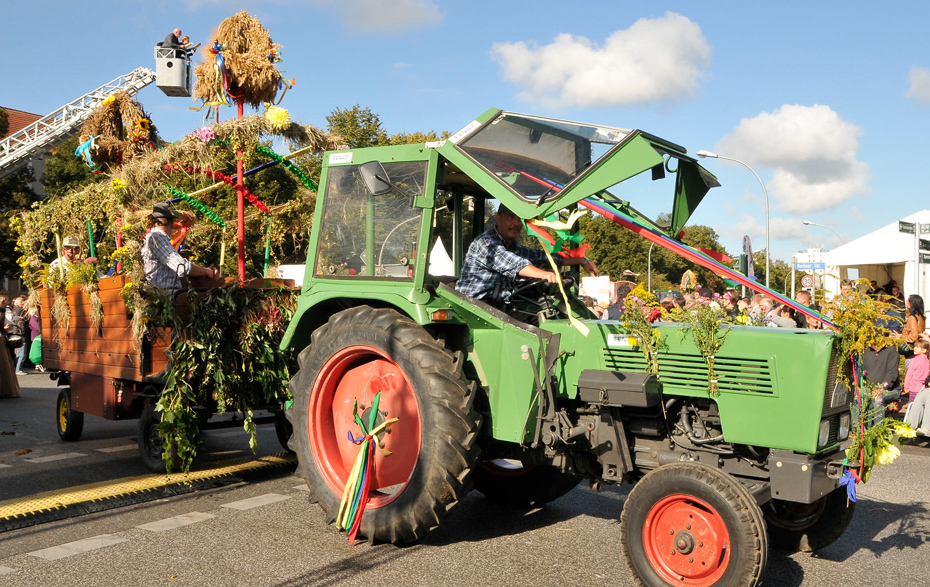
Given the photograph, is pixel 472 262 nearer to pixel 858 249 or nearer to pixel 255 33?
pixel 255 33

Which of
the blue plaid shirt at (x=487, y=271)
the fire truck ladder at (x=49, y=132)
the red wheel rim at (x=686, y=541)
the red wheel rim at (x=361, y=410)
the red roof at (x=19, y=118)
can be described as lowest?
the red wheel rim at (x=686, y=541)

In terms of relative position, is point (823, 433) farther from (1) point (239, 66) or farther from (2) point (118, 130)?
(2) point (118, 130)

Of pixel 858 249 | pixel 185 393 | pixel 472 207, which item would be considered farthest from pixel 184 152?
pixel 858 249

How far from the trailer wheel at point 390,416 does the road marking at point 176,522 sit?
83 cm

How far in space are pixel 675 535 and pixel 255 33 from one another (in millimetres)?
6943

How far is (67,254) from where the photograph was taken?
25.9 feet

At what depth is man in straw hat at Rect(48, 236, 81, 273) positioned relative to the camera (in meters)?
7.58

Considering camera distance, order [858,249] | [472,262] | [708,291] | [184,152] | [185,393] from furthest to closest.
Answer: [858,249] → [184,152] → [185,393] → [472,262] → [708,291]

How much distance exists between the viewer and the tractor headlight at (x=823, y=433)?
3795mm

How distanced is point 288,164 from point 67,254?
8.20 feet

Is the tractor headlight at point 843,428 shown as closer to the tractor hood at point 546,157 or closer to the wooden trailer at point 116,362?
the tractor hood at point 546,157

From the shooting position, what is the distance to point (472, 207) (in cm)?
557

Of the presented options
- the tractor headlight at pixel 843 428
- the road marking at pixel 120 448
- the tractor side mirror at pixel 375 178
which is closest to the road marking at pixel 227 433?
the road marking at pixel 120 448

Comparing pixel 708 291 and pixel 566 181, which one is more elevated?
pixel 566 181
